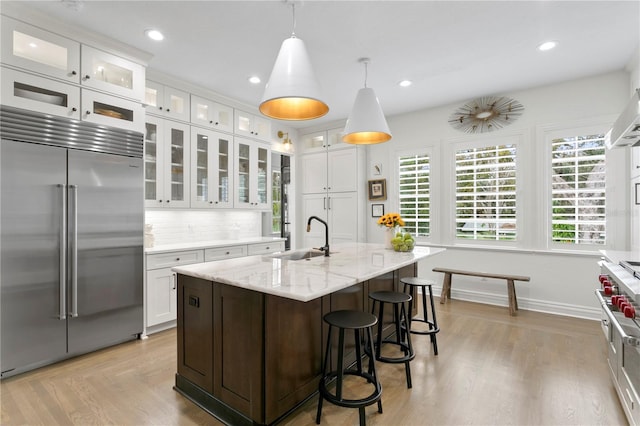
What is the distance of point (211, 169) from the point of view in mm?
4285

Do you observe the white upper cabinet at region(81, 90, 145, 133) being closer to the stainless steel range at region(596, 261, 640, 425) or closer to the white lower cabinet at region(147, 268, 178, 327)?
the white lower cabinet at region(147, 268, 178, 327)

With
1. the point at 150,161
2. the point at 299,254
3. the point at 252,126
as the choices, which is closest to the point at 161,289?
the point at 150,161

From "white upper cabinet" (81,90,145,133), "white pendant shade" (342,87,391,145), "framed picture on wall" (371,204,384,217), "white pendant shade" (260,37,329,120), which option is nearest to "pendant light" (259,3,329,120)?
"white pendant shade" (260,37,329,120)

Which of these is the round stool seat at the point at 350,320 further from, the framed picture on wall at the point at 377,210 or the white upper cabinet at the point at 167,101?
the framed picture on wall at the point at 377,210

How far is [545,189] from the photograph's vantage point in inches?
163

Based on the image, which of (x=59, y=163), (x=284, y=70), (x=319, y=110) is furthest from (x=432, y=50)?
(x=59, y=163)

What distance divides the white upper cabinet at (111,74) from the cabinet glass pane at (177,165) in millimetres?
703

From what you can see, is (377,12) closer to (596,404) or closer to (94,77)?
(94,77)

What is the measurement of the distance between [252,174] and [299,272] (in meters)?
2.96

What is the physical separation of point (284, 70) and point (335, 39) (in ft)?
4.24

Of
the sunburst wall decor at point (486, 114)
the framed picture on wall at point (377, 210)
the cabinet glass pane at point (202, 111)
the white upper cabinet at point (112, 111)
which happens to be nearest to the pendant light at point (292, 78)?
the white upper cabinet at point (112, 111)

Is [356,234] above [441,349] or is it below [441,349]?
above

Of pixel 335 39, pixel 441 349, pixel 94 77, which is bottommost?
pixel 441 349

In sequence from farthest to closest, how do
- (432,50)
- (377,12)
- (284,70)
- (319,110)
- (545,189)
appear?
(545,189) → (432,50) → (377,12) → (319,110) → (284,70)
